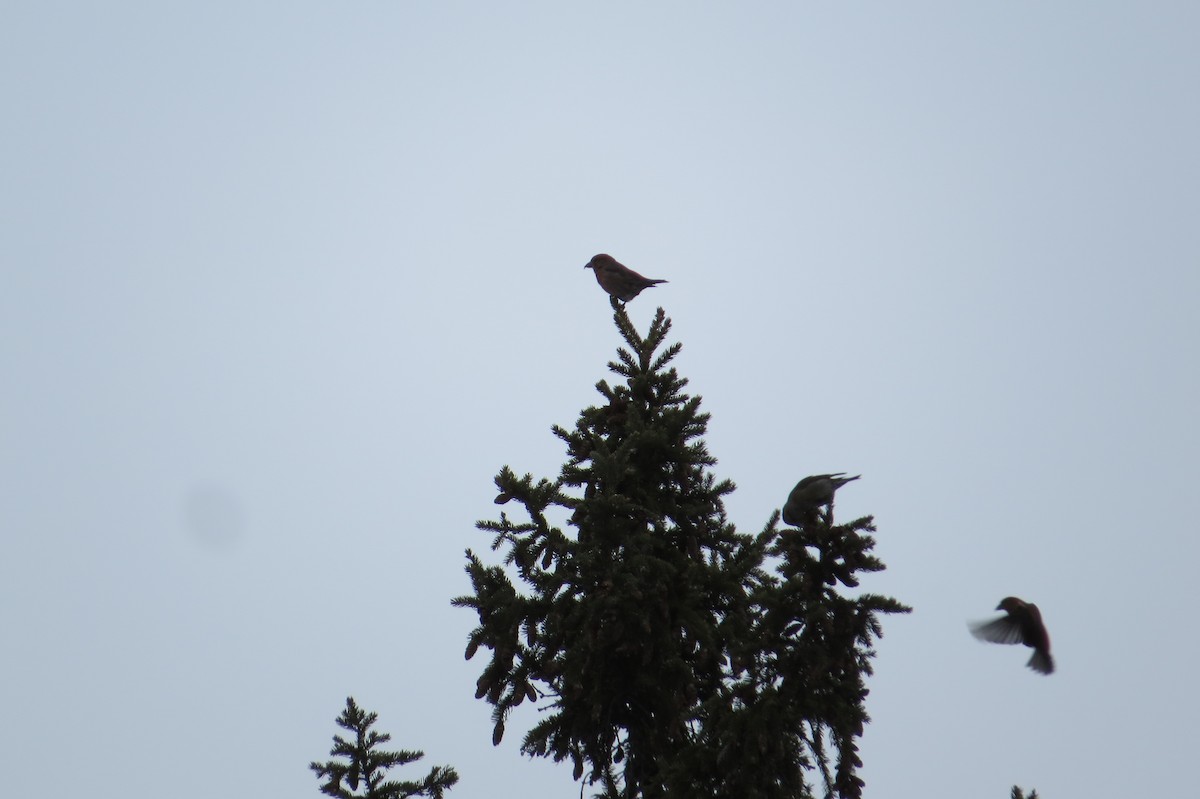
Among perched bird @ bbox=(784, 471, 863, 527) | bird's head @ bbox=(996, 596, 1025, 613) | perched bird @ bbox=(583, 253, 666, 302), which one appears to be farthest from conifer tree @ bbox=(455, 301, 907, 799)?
perched bird @ bbox=(583, 253, 666, 302)

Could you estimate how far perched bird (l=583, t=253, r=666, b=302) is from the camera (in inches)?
664

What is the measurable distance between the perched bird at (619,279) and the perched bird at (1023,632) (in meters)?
8.30

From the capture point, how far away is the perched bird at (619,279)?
16.9 meters

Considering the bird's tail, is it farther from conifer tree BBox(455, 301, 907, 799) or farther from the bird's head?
conifer tree BBox(455, 301, 907, 799)

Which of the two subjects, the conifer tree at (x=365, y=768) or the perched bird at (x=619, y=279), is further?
the perched bird at (x=619, y=279)

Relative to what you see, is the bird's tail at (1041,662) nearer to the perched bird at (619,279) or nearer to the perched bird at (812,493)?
the perched bird at (812,493)

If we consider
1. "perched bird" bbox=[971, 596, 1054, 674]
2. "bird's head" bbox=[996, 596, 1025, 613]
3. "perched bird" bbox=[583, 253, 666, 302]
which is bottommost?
"perched bird" bbox=[971, 596, 1054, 674]

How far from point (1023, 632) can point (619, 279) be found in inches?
350

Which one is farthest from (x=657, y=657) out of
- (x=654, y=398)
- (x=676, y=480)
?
(x=654, y=398)

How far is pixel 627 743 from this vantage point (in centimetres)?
942

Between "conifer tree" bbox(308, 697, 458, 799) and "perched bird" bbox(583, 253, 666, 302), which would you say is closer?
"conifer tree" bbox(308, 697, 458, 799)

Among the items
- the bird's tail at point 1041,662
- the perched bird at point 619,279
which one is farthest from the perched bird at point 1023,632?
the perched bird at point 619,279

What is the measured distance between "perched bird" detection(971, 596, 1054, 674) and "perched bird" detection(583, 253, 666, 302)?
8304 millimetres

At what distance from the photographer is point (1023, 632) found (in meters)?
9.78
